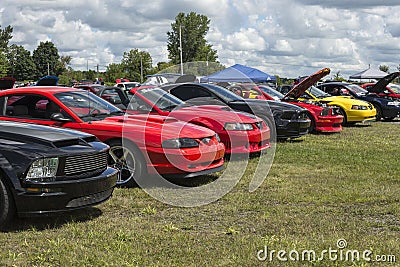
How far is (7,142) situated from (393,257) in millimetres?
3944

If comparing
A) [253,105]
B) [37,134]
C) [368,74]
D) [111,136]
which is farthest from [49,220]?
[368,74]

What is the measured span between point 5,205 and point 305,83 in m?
11.9

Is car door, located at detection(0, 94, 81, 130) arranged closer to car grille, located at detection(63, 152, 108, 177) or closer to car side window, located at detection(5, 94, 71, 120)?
car side window, located at detection(5, 94, 71, 120)

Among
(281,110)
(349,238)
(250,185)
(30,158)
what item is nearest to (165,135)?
(250,185)

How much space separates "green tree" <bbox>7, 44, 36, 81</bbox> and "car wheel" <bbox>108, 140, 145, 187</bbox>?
101m

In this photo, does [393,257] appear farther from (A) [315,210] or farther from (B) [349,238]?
(A) [315,210]

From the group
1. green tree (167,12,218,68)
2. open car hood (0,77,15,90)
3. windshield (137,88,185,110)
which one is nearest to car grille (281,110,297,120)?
windshield (137,88,185,110)

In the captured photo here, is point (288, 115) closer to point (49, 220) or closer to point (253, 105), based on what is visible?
point (253, 105)

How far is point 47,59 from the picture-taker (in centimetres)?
11444

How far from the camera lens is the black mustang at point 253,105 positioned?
38.4ft

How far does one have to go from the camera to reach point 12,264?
4742 mm

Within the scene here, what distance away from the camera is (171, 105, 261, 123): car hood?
10.0 metres

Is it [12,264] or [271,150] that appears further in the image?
[271,150]

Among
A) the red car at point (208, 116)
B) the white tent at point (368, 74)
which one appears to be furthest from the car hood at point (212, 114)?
the white tent at point (368, 74)
